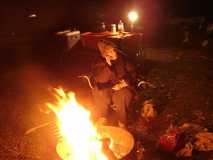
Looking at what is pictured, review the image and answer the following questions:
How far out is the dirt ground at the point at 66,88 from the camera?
5078mm

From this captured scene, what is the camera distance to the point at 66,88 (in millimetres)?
7594

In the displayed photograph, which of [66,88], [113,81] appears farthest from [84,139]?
[66,88]

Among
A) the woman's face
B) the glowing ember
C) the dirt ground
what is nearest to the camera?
the glowing ember

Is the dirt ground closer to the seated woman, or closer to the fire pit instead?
the fire pit

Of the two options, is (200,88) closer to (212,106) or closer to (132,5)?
(212,106)

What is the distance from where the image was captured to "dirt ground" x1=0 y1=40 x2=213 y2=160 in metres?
5.08

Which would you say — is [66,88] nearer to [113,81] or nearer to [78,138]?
[113,81]

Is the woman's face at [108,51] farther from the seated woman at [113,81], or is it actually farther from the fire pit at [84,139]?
the fire pit at [84,139]

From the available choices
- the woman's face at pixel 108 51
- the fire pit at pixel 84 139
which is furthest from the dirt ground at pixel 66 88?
the woman's face at pixel 108 51

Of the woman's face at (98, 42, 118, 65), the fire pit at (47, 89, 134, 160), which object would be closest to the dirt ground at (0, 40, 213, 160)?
the fire pit at (47, 89, 134, 160)

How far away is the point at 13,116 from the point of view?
20.1 feet

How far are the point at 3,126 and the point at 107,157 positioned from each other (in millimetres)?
2846

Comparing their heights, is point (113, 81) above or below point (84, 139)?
above

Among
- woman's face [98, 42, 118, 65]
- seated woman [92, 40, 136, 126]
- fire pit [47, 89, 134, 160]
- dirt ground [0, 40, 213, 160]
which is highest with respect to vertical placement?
woman's face [98, 42, 118, 65]
